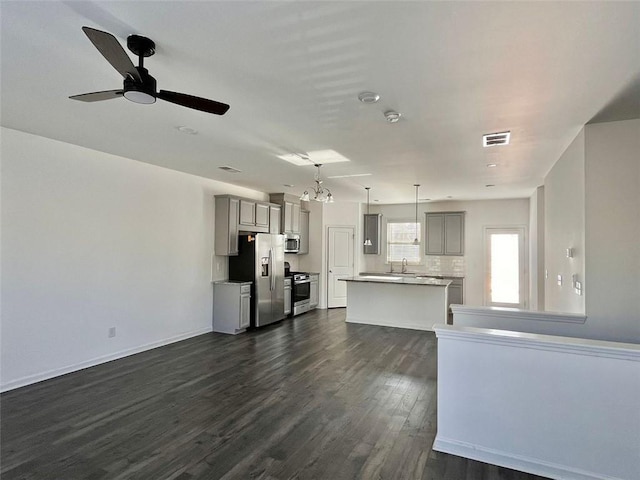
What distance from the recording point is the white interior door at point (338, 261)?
877 centimetres

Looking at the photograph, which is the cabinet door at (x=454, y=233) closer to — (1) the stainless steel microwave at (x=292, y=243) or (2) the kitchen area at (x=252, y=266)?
(1) the stainless steel microwave at (x=292, y=243)

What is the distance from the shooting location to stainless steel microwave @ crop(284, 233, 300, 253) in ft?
26.1

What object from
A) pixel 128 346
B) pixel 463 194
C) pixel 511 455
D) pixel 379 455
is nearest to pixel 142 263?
pixel 128 346

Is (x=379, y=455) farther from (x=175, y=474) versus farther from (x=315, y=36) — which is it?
(x=315, y=36)

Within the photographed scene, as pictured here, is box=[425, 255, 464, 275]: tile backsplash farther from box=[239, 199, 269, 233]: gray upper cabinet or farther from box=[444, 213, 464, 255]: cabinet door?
box=[239, 199, 269, 233]: gray upper cabinet

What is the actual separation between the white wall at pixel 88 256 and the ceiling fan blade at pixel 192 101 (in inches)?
108

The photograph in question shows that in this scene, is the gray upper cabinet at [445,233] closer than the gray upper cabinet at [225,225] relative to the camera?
No

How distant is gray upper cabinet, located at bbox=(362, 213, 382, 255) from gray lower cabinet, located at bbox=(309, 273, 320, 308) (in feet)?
5.36

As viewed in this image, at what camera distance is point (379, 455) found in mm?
2537

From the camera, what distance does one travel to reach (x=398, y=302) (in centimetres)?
672

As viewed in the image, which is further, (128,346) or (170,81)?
(128,346)

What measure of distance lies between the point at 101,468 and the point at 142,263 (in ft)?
10.1

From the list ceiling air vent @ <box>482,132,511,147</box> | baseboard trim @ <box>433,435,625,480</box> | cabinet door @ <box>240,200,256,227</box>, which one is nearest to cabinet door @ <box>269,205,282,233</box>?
cabinet door @ <box>240,200,256,227</box>

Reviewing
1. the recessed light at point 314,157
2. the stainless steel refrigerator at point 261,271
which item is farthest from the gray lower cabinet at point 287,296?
the recessed light at point 314,157
